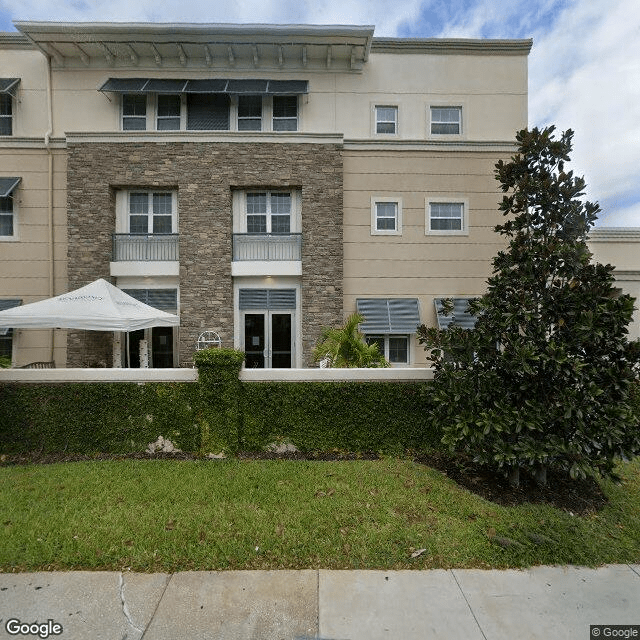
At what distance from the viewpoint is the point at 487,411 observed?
15.8 ft

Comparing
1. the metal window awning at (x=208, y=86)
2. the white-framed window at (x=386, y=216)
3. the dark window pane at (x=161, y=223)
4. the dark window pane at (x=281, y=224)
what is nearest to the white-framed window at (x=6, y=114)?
the metal window awning at (x=208, y=86)

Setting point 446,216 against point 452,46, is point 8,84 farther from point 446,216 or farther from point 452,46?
point 446,216

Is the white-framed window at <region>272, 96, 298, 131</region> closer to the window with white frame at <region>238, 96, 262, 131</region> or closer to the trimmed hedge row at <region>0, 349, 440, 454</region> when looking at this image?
the window with white frame at <region>238, 96, 262, 131</region>

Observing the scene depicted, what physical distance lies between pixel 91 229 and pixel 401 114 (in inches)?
429

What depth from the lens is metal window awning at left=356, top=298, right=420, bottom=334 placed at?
11633mm

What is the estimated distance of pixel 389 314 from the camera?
11812mm

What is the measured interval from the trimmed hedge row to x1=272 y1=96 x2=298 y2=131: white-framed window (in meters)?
9.26

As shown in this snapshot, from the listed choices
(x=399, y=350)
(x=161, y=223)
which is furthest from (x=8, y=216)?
(x=399, y=350)

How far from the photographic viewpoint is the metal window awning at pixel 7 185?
1126 centimetres

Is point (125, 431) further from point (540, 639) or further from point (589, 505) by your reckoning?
point (589, 505)

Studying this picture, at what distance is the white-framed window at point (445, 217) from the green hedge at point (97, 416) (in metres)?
9.58

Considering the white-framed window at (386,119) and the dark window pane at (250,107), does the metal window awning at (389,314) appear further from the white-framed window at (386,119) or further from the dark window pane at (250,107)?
the dark window pane at (250,107)

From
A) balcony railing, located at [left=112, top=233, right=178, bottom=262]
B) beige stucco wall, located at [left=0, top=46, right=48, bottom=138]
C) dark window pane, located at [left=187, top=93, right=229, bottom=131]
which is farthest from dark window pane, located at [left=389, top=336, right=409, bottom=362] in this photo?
beige stucco wall, located at [left=0, top=46, right=48, bottom=138]

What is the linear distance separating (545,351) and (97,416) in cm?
692
